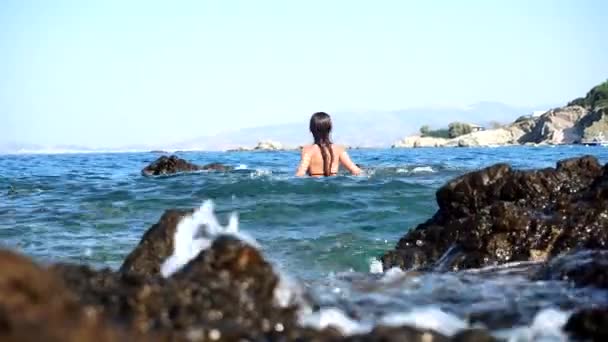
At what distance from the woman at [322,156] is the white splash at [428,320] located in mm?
8680

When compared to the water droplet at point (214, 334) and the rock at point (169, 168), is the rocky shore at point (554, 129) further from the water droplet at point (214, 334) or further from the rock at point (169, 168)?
the water droplet at point (214, 334)

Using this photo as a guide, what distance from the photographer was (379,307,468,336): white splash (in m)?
2.84

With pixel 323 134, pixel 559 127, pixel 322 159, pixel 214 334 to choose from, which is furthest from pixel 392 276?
pixel 559 127

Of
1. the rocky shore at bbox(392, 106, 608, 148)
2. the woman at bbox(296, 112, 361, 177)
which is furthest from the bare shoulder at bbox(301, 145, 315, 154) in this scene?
the rocky shore at bbox(392, 106, 608, 148)

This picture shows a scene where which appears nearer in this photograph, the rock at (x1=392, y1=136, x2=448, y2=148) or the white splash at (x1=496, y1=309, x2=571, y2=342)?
the white splash at (x1=496, y1=309, x2=571, y2=342)

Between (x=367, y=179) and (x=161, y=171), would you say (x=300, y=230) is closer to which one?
(x=367, y=179)

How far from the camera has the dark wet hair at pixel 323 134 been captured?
458 inches

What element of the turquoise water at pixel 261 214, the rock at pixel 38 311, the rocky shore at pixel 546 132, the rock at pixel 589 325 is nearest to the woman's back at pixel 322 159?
the turquoise water at pixel 261 214

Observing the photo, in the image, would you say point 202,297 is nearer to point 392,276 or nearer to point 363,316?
point 363,316

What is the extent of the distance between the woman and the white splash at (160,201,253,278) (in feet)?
25.6

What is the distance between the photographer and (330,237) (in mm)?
8844

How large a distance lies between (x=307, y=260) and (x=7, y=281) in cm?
635

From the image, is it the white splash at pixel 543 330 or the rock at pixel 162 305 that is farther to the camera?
the white splash at pixel 543 330

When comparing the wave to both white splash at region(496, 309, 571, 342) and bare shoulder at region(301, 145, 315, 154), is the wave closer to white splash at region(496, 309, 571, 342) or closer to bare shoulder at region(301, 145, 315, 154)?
white splash at region(496, 309, 571, 342)
